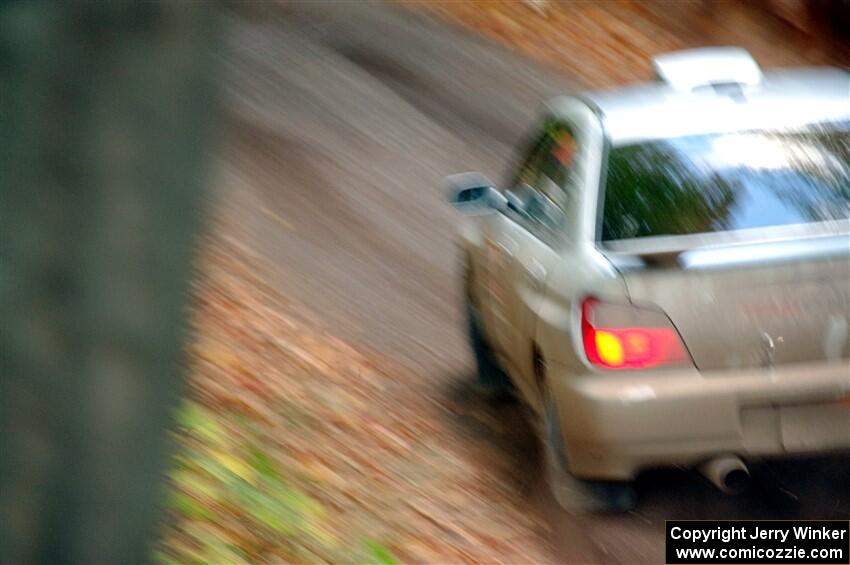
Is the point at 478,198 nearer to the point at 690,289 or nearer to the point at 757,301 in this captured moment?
the point at 690,289

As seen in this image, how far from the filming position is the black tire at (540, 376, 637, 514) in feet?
19.4

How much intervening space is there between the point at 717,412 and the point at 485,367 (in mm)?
2492

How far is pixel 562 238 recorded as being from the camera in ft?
19.8

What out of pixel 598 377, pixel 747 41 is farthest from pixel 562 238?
pixel 747 41

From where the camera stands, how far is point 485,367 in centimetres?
776

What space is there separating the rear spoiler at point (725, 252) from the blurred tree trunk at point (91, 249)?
288 centimetres

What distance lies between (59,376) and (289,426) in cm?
388

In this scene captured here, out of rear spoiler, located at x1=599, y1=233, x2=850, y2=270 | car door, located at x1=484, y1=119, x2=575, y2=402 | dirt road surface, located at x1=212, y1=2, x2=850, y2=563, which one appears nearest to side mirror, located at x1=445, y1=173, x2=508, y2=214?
car door, located at x1=484, y1=119, x2=575, y2=402

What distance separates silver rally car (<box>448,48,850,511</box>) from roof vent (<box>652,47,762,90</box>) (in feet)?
0.24

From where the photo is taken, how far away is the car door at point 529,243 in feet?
20.4

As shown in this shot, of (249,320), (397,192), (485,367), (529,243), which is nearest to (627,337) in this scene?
(529,243)

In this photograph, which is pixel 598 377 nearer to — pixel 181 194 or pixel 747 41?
pixel 181 194

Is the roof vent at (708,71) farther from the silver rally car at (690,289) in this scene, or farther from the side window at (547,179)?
the side window at (547,179)

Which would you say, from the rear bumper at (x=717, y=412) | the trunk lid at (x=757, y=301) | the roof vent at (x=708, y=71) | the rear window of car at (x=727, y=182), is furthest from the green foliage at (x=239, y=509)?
the roof vent at (x=708, y=71)
